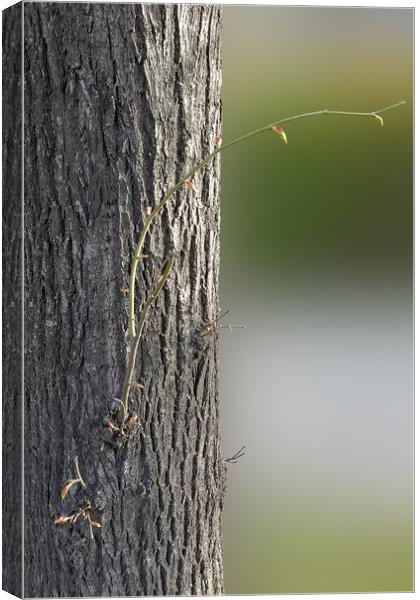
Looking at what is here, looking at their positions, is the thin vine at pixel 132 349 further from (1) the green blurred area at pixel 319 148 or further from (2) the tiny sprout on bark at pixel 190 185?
(1) the green blurred area at pixel 319 148

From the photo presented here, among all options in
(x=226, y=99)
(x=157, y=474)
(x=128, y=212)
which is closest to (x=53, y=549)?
(x=157, y=474)

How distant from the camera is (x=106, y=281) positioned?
1.88 m

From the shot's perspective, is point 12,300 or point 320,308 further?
point 320,308

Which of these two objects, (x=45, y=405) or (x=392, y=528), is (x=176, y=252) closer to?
(x=45, y=405)

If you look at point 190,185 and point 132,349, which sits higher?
point 190,185

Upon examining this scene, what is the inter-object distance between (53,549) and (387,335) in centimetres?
94

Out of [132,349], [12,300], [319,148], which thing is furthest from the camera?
[319,148]

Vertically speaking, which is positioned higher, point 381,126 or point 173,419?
point 381,126

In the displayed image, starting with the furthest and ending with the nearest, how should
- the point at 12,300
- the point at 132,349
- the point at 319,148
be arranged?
the point at 319,148, the point at 12,300, the point at 132,349

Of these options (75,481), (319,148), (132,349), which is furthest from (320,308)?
(75,481)

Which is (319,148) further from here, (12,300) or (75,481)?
(75,481)

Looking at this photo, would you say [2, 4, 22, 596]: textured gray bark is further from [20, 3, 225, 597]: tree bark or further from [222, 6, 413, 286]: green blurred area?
[222, 6, 413, 286]: green blurred area

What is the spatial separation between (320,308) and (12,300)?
2.40 ft

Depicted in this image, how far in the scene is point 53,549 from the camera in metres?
1.92
